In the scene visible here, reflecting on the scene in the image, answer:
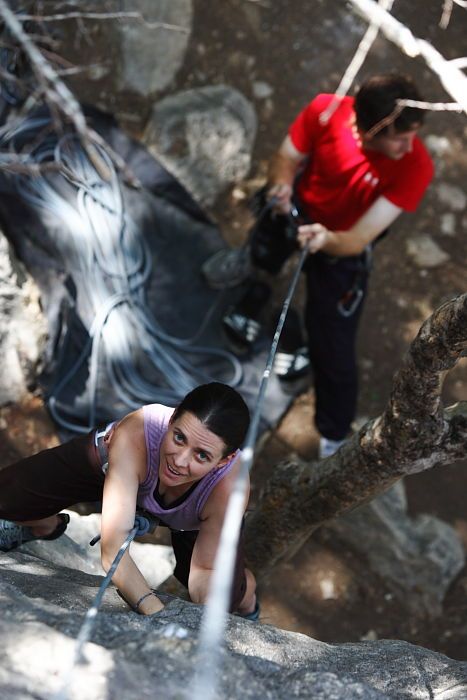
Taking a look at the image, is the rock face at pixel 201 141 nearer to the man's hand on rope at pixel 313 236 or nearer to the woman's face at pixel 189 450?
the man's hand on rope at pixel 313 236

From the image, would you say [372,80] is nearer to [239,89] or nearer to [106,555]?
[106,555]

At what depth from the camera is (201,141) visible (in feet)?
15.5

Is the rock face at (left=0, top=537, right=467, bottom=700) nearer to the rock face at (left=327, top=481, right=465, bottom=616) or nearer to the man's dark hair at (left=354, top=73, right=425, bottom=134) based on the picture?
the rock face at (left=327, top=481, right=465, bottom=616)

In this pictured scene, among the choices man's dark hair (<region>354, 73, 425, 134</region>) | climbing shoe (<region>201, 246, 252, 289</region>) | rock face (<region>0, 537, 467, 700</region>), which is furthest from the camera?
climbing shoe (<region>201, 246, 252, 289</region>)

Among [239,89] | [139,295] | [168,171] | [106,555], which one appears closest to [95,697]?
[106,555]

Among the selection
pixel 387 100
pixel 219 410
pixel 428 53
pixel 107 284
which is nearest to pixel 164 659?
pixel 219 410

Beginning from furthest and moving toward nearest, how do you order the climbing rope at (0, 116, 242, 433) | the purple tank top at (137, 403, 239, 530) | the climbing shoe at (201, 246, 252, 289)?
the climbing shoe at (201, 246, 252, 289), the climbing rope at (0, 116, 242, 433), the purple tank top at (137, 403, 239, 530)

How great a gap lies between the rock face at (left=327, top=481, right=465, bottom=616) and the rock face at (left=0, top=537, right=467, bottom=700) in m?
1.57

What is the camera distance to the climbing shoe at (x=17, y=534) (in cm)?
239

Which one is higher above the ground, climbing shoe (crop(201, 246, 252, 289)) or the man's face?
the man's face

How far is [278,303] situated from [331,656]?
8.79 feet

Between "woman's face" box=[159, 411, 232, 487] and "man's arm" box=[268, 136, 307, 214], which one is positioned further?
"man's arm" box=[268, 136, 307, 214]

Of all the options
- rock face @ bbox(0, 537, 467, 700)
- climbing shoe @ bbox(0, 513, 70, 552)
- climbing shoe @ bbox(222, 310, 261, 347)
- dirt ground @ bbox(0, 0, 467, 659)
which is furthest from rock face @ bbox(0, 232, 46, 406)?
rock face @ bbox(0, 537, 467, 700)

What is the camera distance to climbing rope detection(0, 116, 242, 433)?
3.80m
